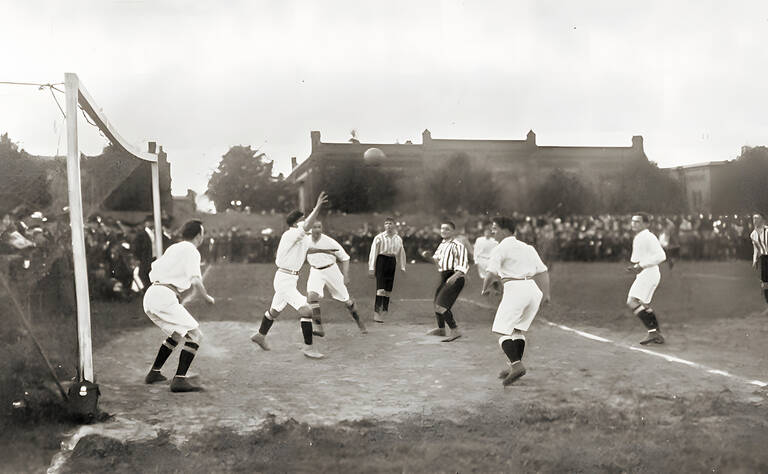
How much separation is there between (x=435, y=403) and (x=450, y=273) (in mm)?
4305

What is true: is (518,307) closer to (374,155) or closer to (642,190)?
(374,155)

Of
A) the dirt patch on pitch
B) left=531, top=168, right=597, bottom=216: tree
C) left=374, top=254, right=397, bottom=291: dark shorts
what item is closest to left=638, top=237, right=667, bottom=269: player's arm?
the dirt patch on pitch

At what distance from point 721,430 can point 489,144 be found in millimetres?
14196

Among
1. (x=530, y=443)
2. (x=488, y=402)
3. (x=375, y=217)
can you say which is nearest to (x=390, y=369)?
(x=488, y=402)

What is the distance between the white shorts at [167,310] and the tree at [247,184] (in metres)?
6.91

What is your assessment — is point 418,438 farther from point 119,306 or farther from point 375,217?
point 375,217

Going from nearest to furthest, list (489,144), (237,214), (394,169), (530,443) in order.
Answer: (530,443)
(489,144)
(394,169)
(237,214)

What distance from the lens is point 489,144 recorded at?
61.7 ft

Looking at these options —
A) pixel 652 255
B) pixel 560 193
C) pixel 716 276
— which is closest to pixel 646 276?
pixel 652 255

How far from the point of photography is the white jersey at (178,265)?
6.58m

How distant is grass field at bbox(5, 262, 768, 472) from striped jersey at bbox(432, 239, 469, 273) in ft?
3.56

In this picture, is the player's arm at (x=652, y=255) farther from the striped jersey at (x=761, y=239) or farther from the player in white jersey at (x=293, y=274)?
the player in white jersey at (x=293, y=274)

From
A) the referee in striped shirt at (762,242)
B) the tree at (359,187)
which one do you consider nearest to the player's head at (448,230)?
the referee in striped shirt at (762,242)

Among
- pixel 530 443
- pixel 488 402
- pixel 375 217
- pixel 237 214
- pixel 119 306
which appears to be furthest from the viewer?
pixel 237 214
